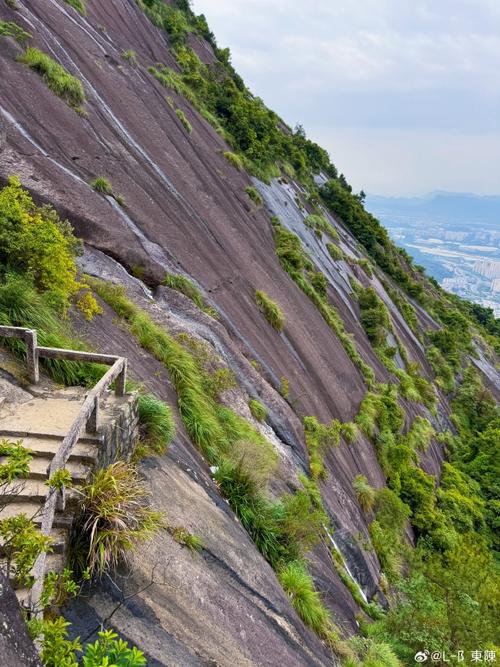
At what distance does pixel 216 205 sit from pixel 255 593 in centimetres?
1558

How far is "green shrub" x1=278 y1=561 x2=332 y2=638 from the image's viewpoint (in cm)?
763

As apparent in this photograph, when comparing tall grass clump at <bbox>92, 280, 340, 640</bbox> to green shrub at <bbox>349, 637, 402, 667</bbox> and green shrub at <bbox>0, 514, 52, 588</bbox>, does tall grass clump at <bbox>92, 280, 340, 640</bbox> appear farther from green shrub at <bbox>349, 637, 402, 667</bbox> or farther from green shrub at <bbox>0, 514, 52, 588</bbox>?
green shrub at <bbox>0, 514, 52, 588</bbox>

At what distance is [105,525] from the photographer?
4.67m

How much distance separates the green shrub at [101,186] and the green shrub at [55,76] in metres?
3.34

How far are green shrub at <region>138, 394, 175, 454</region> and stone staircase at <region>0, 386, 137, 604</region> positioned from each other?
36cm

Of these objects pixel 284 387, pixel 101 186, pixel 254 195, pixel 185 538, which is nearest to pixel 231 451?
pixel 185 538

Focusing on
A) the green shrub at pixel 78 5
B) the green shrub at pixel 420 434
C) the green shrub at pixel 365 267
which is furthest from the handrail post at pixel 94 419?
the green shrub at pixel 365 267

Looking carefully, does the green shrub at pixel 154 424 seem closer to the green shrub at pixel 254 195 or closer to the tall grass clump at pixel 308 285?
the tall grass clump at pixel 308 285

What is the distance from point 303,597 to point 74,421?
17.5 feet

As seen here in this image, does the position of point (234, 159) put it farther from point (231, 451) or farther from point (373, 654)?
point (373, 654)

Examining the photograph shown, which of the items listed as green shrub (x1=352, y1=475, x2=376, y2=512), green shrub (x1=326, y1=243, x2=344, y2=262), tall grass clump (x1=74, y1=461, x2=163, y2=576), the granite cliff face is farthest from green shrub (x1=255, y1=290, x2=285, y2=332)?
green shrub (x1=326, y1=243, x2=344, y2=262)

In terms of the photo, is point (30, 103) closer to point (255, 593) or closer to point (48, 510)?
point (48, 510)

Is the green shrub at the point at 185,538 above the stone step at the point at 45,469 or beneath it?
beneath

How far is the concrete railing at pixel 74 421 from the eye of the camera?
12.8 feet
